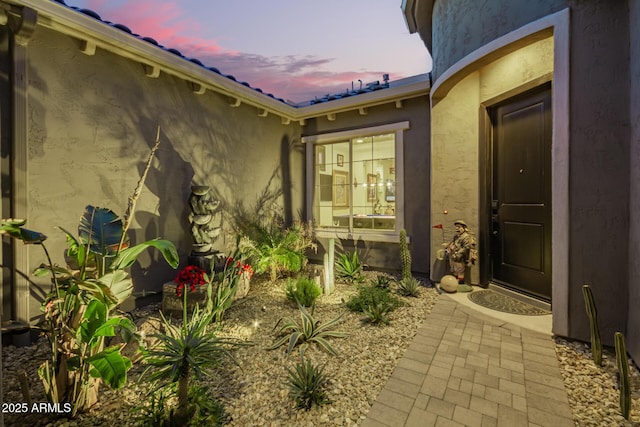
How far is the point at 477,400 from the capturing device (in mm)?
2240

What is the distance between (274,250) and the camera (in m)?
5.32

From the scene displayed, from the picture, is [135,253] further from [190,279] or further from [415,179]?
[415,179]

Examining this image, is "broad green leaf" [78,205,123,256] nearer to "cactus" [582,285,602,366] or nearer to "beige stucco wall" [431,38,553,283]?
"cactus" [582,285,602,366]

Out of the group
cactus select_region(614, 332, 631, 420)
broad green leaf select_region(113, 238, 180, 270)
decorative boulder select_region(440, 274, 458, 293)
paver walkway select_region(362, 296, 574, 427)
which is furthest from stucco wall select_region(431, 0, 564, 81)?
broad green leaf select_region(113, 238, 180, 270)

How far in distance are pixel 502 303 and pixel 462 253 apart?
88 cm

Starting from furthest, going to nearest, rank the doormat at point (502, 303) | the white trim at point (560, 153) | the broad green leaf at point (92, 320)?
the doormat at point (502, 303)
the white trim at point (560, 153)
the broad green leaf at point (92, 320)

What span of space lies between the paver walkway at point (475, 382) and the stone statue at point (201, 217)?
3321 mm

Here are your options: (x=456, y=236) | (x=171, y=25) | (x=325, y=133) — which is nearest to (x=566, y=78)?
(x=456, y=236)

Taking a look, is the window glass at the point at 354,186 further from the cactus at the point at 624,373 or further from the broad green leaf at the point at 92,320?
the broad green leaf at the point at 92,320

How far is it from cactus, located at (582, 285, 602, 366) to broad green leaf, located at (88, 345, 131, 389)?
3611 millimetres

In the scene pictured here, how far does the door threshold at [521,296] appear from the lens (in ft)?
12.6

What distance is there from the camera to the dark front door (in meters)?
3.86

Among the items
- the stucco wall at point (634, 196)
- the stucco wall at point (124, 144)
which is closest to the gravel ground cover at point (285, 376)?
the stucco wall at point (634, 196)


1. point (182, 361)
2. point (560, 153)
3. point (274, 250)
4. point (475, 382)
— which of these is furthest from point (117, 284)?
point (560, 153)
